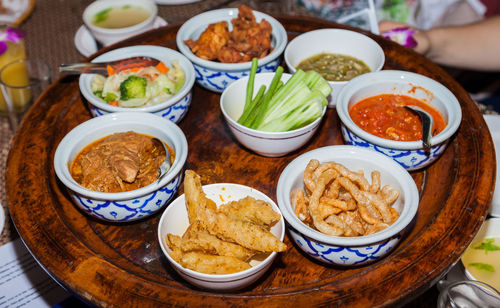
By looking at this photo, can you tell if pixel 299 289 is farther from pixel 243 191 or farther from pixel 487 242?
pixel 487 242

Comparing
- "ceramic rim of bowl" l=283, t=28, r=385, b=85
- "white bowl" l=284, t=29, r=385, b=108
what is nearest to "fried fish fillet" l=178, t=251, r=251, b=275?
"ceramic rim of bowl" l=283, t=28, r=385, b=85

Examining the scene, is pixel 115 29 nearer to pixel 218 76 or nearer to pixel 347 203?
pixel 218 76

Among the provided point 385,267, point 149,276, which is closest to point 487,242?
point 385,267

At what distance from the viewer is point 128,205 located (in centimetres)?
217

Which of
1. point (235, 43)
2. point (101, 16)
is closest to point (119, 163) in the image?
point (235, 43)

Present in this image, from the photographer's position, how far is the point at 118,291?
1.92 m

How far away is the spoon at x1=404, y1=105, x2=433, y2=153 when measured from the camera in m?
2.35

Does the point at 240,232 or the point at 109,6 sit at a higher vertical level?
the point at 240,232

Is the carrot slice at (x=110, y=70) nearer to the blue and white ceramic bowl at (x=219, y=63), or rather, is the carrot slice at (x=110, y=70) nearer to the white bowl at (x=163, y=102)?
the white bowl at (x=163, y=102)

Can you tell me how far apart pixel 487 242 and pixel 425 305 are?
1.57ft

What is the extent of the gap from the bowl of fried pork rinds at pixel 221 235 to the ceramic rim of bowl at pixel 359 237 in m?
0.07

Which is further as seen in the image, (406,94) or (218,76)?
(218,76)

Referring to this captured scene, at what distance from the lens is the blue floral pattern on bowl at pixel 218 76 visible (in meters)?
2.89

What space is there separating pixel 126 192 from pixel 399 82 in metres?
1.66
